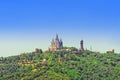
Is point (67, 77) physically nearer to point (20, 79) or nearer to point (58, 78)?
point (58, 78)

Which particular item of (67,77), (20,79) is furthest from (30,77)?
(67,77)

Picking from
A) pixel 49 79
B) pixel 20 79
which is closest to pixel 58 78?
pixel 49 79

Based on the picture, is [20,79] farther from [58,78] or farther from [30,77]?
[58,78]

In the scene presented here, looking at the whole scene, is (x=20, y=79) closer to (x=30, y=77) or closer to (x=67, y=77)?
(x=30, y=77)

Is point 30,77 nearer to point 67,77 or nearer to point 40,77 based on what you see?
point 40,77

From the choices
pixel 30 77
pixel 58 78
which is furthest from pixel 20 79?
pixel 58 78
